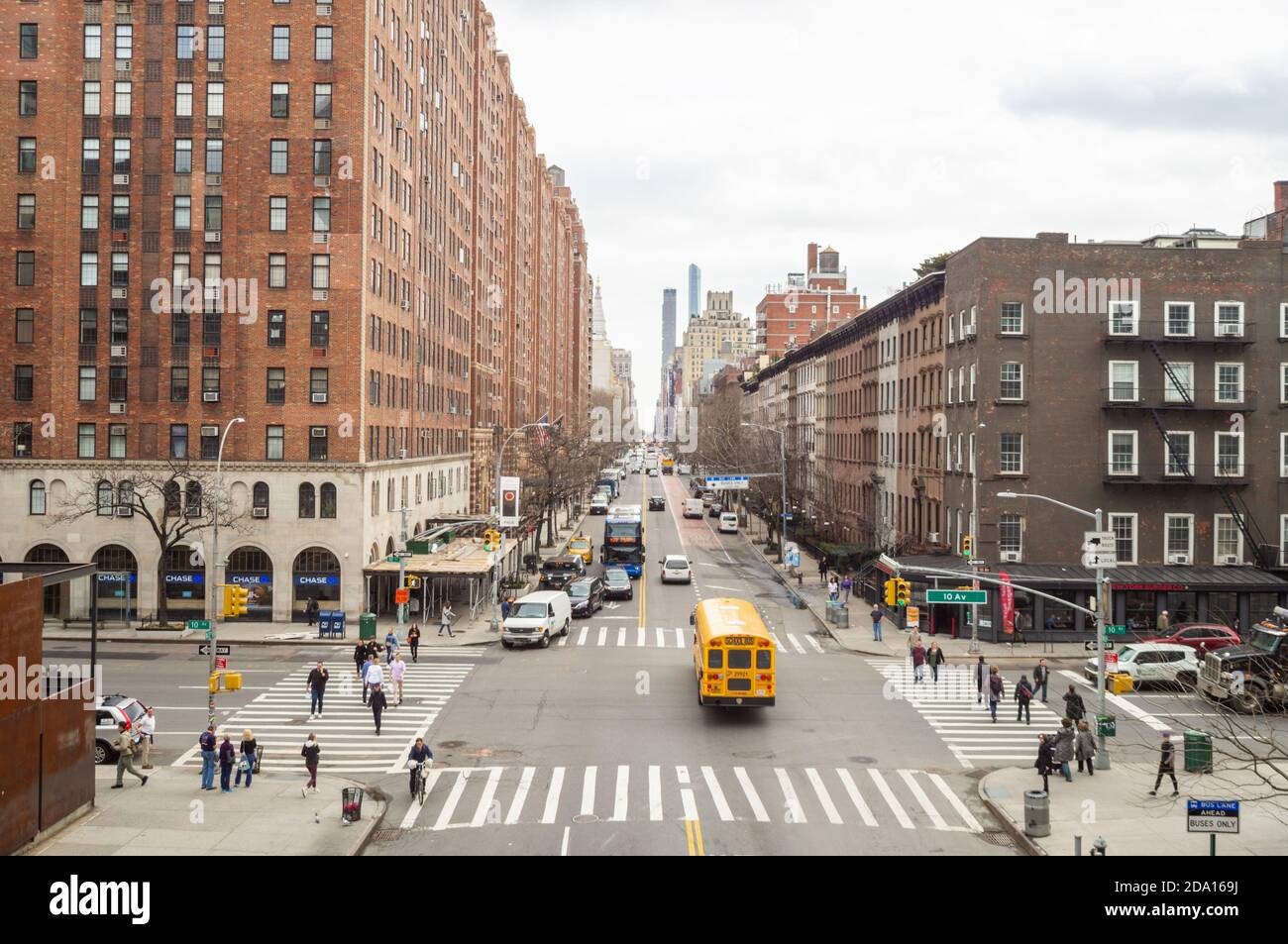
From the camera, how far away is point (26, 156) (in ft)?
165

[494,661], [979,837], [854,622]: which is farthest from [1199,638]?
[494,661]

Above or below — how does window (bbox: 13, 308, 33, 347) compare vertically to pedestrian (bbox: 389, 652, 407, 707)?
above

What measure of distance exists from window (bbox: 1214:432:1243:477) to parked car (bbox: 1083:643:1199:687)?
48.9 ft

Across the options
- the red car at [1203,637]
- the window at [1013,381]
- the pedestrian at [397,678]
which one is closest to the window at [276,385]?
the pedestrian at [397,678]

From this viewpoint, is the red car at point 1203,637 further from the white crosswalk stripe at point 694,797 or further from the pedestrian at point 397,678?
the pedestrian at point 397,678

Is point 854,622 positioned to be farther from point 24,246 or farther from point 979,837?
point 24,246

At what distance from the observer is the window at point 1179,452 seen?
48.8 m

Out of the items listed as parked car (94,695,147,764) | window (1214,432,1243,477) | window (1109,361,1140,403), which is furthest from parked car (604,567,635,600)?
parked car (94,695,147,764)

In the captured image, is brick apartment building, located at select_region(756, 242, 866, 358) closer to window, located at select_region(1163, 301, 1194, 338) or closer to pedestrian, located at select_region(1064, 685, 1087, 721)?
window, located at select_region(1163, 301, 1194, 338)

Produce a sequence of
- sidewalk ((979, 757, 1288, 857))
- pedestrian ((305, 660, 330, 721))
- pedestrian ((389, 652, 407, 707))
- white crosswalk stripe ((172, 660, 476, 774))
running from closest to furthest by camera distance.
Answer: sidewalk ((979, 757, 1288, 857)) → white crosswalk stripe ((172, 660, 476, 774)) → pedestrian ((305, 660, 330, 721)) → pedestrian ((389, 652, 407, 707))

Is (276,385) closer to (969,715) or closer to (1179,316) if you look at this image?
(969,715)

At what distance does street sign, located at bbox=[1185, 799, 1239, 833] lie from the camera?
55.6 ft

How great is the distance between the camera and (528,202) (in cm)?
13000

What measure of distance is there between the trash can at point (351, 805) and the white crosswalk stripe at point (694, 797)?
1091mm
